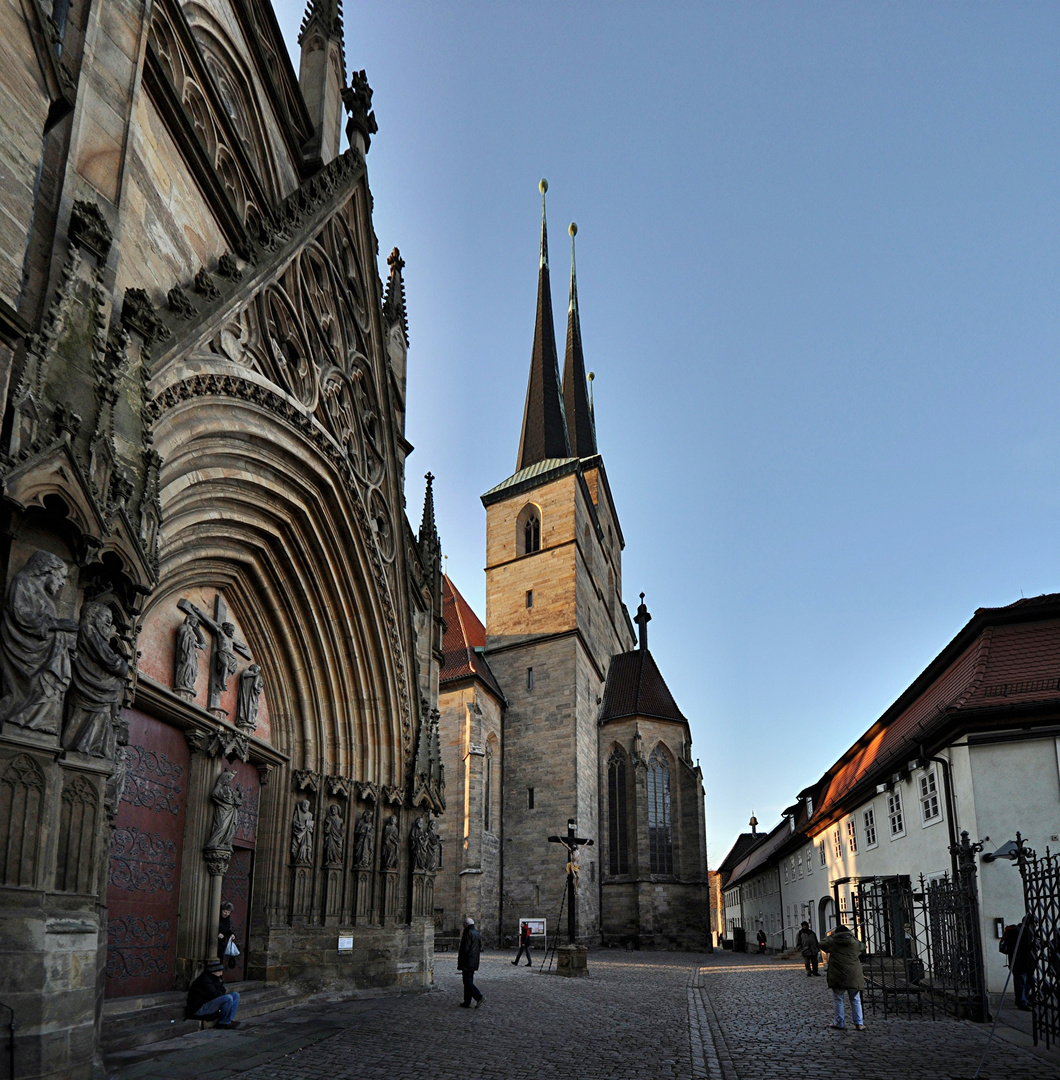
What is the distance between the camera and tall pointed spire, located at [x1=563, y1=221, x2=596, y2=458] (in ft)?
187

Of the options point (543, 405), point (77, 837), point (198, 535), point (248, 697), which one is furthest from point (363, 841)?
point (543, 405)

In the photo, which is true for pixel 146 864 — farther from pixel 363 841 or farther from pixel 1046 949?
pixel 1046 949

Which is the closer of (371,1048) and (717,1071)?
(717,1071)

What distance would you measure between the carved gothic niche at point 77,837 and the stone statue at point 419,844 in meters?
9.22

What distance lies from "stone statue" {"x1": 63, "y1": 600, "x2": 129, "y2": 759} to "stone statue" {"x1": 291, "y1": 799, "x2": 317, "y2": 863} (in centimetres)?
718

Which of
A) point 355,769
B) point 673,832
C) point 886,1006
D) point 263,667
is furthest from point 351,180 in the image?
point 673,832

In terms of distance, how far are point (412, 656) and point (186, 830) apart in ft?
17.3

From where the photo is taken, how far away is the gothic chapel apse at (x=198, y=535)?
19.4 feet

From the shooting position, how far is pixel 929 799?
17859 mm

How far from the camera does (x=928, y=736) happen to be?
55.2 feet

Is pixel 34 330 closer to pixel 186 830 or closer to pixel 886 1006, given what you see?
pixel 186 830

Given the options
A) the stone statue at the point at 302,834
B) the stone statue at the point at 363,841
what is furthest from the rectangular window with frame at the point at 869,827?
the stone statue at the point at 302,834

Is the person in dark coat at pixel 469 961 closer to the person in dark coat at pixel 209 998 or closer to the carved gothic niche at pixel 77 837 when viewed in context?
the person in dark coat at pixel 209 998

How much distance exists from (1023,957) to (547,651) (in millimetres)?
26844
